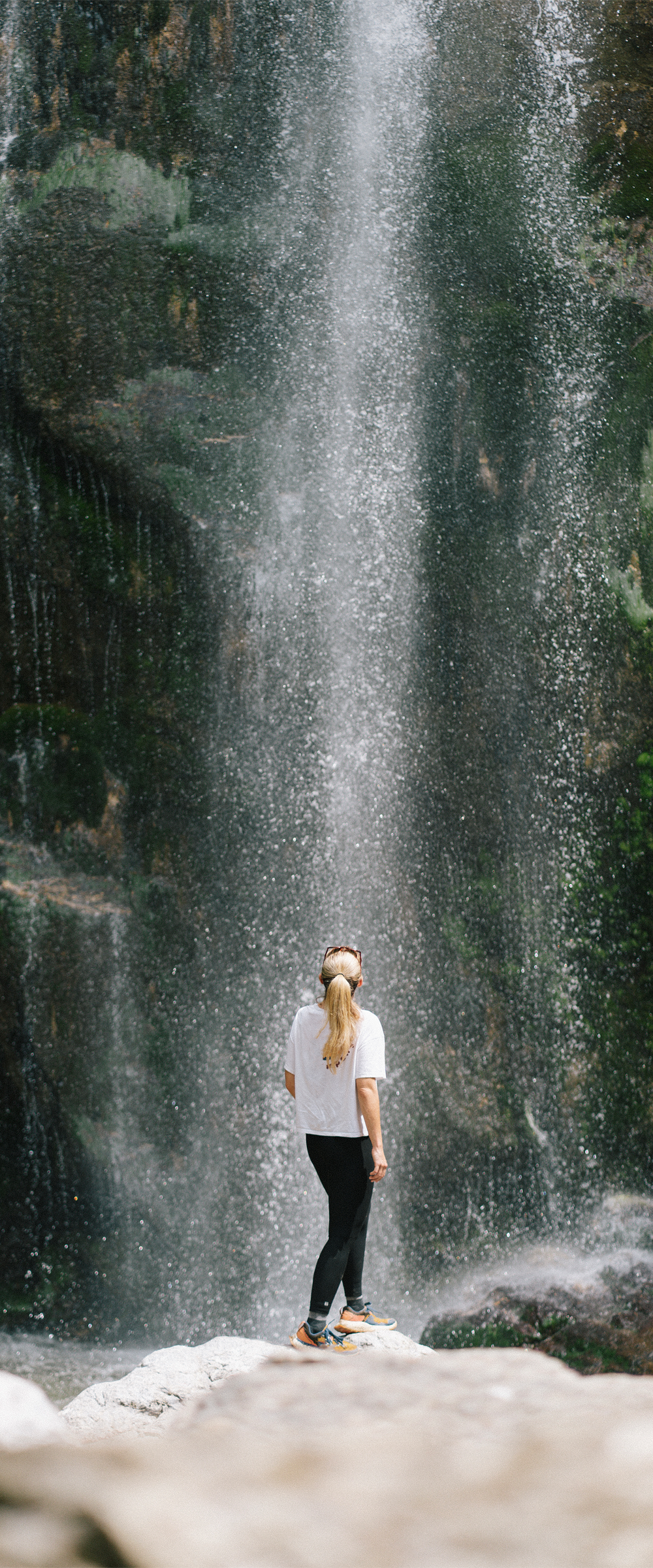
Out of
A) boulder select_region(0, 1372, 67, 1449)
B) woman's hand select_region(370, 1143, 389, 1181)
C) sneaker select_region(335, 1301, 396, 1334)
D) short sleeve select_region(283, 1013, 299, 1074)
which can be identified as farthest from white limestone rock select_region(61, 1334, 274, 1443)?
boulder select_region(0, 1372, 67, 1449)

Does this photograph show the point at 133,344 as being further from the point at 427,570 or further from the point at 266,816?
the point at 266,816

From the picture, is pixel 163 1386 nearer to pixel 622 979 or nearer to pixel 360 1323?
pixel 360 1323

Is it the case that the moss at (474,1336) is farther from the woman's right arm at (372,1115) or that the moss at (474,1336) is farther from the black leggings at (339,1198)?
the woman's right arm at (372,1115)

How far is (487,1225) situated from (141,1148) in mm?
1790

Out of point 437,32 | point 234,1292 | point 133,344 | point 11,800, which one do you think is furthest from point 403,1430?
point 437,32

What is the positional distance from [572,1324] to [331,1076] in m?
2.45

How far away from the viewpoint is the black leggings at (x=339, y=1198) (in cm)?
322

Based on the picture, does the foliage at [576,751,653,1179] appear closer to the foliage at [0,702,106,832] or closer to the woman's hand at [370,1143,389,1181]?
the woman's hand at [370,1143,389,1181]

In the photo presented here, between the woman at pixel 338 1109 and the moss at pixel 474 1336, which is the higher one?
the woman at pixel 338 1109

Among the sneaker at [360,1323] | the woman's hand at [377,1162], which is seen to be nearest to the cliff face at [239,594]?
the sneaker at [360,1323]

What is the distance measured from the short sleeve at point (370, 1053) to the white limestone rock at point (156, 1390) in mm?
1031

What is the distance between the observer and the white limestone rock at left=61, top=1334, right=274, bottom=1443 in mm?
3172

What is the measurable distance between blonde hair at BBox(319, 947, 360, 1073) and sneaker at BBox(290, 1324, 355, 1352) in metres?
0.87

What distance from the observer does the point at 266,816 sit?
18.0ft
